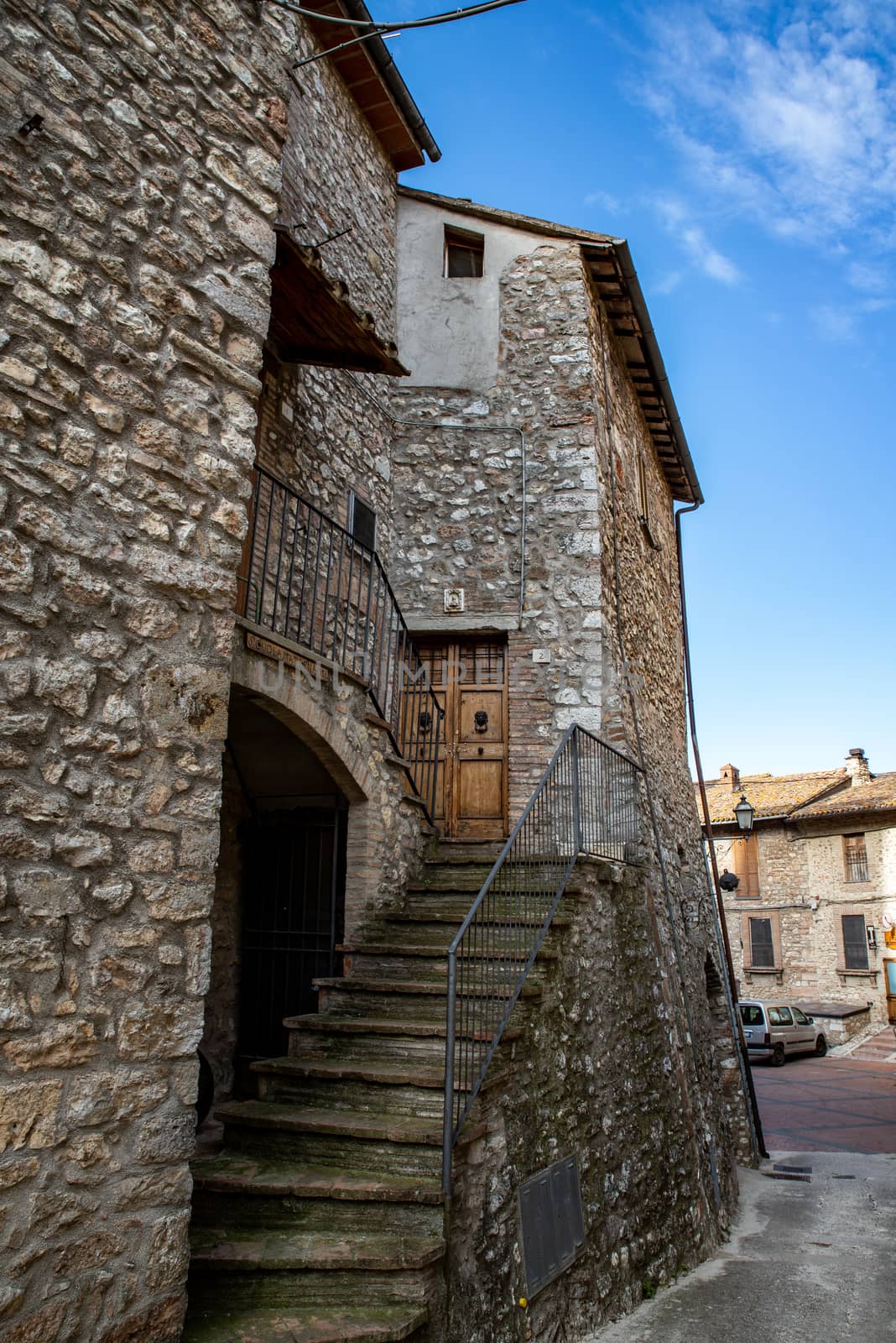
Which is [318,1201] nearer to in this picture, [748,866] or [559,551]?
[559,551]

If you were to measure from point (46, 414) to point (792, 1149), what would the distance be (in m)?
13.1

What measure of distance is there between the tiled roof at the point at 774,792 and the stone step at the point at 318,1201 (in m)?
22.4

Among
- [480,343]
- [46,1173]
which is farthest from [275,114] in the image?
[480,343]

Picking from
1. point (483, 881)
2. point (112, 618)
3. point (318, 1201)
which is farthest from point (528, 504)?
point (318, 1201)

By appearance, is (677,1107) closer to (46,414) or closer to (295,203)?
(46,414)

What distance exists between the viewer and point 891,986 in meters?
22.0

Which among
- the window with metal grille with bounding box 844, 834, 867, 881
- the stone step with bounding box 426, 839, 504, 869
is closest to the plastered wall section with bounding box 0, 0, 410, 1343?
the stone step with bounding box 426, 839, 504, 869

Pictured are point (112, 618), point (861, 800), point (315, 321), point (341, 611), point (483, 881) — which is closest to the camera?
point (112, 618)

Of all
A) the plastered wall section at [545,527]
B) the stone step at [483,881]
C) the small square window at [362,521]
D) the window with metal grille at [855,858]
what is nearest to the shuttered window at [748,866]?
the window with metal grille at [855,858]

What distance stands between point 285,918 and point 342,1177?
257 centimetres

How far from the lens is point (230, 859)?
6363 millimetres

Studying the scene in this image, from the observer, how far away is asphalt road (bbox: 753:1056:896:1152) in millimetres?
12688

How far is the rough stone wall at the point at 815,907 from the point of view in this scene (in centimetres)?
2262

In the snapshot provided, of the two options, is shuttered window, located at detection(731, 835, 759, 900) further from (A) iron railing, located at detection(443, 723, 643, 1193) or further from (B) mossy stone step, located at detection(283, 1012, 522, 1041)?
(B) mossy stone step, located at detection(283, 1012, 522, 1041)
